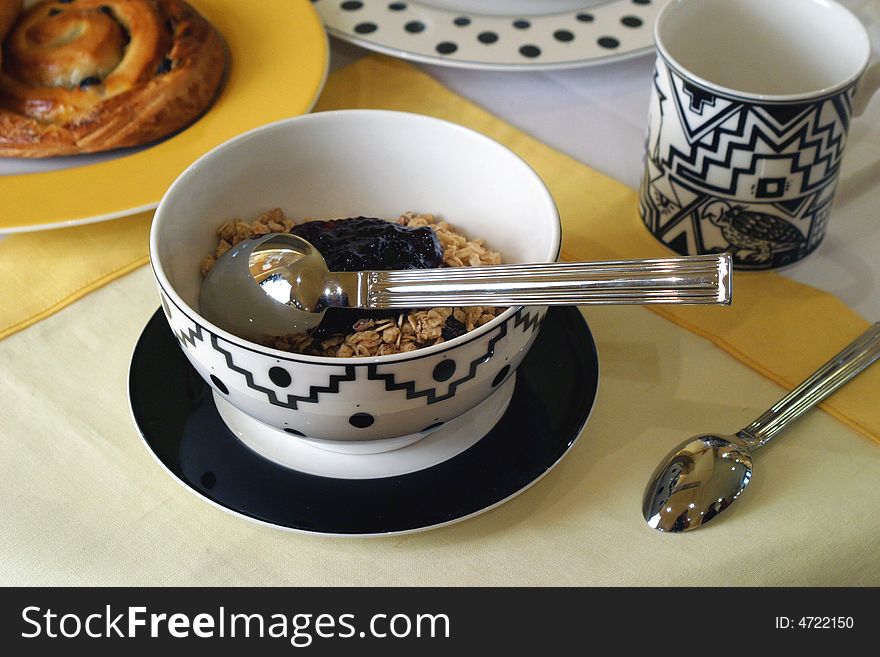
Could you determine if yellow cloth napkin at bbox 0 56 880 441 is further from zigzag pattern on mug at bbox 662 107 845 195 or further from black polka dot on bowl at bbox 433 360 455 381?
black polka dot on bowl at bbox 433 360 455 381

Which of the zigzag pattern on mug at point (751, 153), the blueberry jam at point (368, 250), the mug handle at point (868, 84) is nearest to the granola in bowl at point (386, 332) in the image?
the blueberry jam at point (368, 250)

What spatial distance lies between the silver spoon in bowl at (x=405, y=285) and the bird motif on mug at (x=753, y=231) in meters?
0.21

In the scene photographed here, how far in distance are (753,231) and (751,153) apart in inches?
2.8

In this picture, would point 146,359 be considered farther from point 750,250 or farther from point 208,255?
point 750,250

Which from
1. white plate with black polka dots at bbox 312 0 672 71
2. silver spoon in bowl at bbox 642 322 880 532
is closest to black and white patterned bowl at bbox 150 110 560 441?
silver spoon in bowl at bbox 642 322 880 532

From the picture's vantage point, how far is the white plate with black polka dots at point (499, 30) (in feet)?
2.99

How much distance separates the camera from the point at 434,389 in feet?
1.75

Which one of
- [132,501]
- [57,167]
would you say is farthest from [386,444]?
[57,167]

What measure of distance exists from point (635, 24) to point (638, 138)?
0.47ft

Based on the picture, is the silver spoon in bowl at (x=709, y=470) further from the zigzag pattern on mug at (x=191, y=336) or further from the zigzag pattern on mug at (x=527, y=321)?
the zigzag pattern on mug at (x=191, y=336)

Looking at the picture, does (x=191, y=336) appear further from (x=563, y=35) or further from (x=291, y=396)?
(x=563, y=35)

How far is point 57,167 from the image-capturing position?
2.70 feet

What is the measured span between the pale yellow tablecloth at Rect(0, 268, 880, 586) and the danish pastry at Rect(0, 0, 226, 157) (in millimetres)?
248
